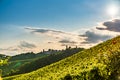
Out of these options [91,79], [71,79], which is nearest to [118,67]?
[91,79]

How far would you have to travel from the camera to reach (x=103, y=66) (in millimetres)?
48125

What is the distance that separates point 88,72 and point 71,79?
11.3 ft

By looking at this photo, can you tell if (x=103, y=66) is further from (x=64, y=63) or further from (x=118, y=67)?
(x=64, y=63)

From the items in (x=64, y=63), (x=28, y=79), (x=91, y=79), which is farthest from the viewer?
(x=64, y=63)

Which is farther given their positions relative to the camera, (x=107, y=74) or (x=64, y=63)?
(x=64, y=63)

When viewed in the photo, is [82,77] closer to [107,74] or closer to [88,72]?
[88,72]

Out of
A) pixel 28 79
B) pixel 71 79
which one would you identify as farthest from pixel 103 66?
pixel 28 79

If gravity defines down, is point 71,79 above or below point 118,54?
below

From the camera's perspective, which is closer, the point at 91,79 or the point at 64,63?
the point at 91,79

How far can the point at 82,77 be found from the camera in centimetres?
4722

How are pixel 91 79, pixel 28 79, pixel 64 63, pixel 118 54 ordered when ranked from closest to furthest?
pixel 91 79 → pixel 118 54 → pixel 28 79 → pixel 64 63

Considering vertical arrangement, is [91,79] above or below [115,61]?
below

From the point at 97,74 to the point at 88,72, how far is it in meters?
1.63

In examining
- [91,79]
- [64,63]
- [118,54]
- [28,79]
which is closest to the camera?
[91,79]
